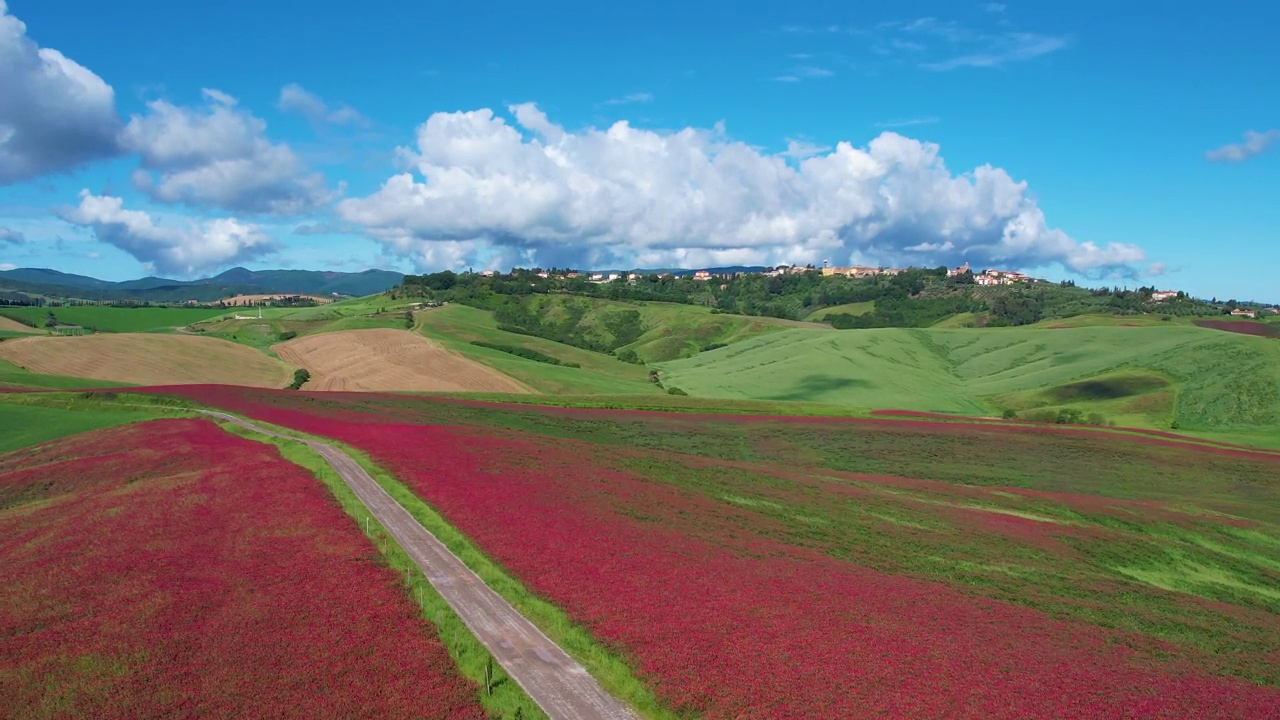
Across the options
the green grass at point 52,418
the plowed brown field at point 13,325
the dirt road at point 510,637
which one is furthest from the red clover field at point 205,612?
the plowed brown field at point 13,325

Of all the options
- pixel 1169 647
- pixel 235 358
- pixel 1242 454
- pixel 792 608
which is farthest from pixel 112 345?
pixel 1242 454

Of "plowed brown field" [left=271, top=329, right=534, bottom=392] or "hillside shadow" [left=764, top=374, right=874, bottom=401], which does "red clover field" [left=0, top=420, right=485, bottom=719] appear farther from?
"hillside shadow" [left=764, top=374, right=874, bottom=401]

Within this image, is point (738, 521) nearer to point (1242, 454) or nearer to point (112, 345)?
point (1242, 454)

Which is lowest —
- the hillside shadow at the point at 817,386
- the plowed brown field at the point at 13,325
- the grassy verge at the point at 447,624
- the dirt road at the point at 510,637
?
the hillside shadow at the point at 817,386

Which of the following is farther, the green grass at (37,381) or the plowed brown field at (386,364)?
the plowed brown field at (386,364)

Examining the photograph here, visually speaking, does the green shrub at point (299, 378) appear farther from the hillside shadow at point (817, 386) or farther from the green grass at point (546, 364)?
the hillside shadow at point (817, 386)

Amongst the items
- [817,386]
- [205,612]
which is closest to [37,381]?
[205,612]

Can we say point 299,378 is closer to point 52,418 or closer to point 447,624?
point 52,418
